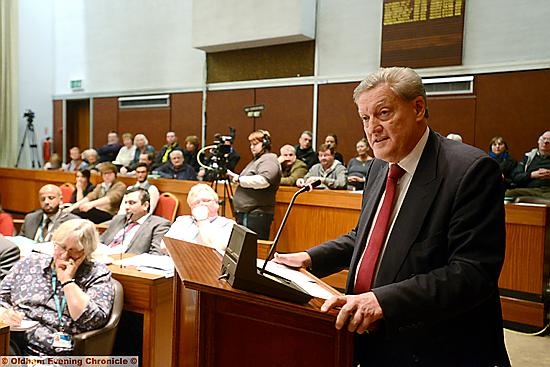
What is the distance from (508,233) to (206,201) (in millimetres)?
2263

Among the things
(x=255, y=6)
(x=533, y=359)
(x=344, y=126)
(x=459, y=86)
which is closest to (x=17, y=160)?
(x=255, y=6)

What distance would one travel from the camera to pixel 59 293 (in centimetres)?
243

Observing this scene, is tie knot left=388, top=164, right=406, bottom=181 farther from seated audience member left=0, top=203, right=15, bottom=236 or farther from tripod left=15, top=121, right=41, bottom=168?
tripod left=15, top=121, right=41, bottom=168

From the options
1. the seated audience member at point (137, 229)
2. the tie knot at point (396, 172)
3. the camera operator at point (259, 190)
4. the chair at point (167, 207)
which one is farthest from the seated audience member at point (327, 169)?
the tie knot at point (396, 172)

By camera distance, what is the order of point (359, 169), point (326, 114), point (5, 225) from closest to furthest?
point (5, 225)
point (359, 169)
point (326, 114)

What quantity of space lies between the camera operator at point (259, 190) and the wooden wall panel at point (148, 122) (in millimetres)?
4659

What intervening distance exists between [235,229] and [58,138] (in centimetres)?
1050

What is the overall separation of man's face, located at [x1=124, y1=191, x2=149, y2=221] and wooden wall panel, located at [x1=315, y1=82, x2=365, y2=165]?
12.5 feet

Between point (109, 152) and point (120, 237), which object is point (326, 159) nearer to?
point (120, 237)

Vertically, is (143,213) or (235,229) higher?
(235,229)

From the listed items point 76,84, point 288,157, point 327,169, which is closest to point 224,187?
point 288,157

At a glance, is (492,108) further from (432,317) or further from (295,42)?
(432,317)

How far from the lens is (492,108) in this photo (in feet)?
20.2

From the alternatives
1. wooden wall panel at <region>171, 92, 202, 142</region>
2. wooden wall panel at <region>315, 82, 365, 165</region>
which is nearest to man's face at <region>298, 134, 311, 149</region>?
wooden wall panel at <region>315, 82, 365, 165</region>
